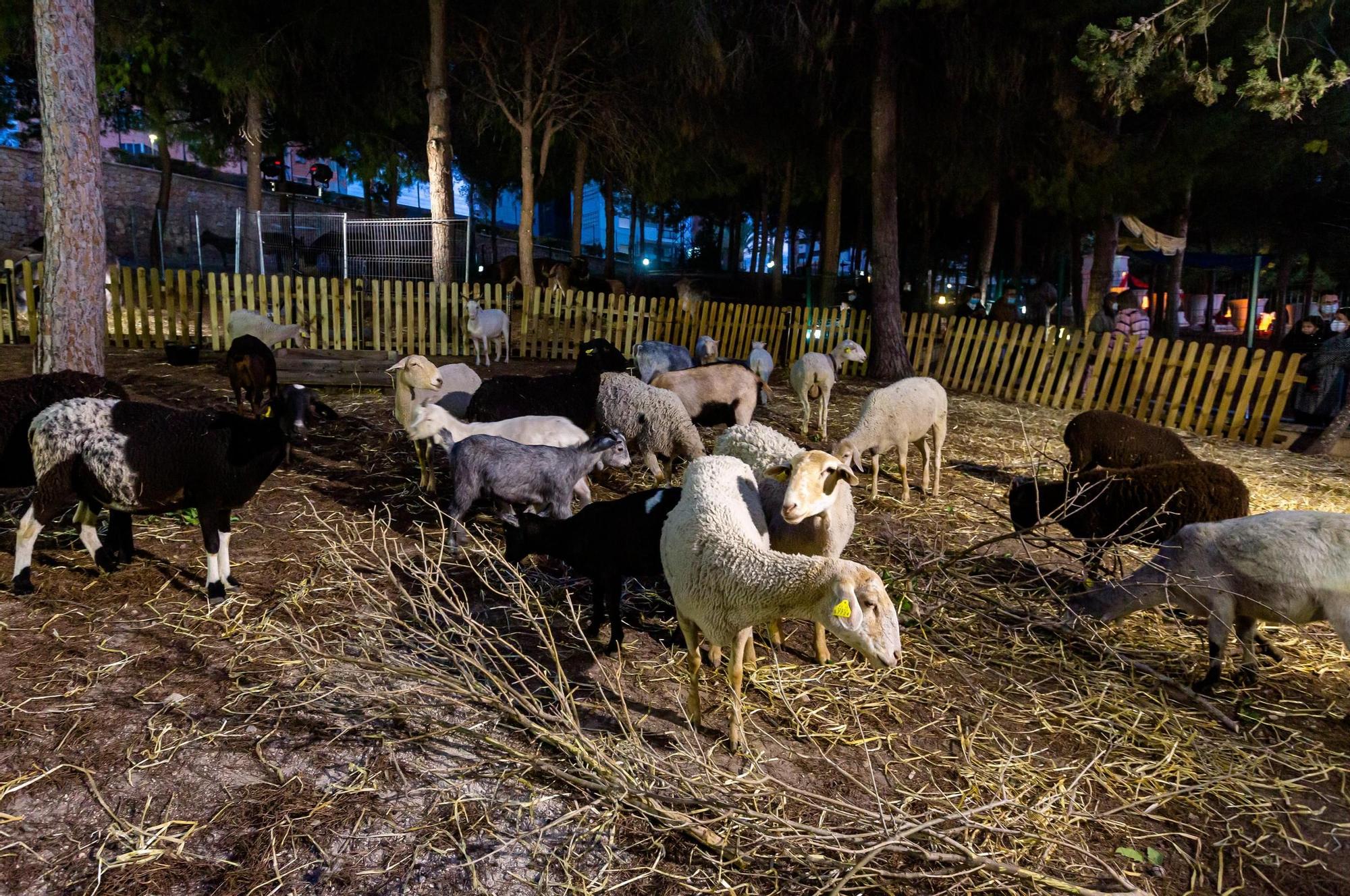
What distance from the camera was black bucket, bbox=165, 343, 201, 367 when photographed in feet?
38.5

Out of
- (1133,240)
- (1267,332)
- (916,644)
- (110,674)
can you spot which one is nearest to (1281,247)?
(1267,332)

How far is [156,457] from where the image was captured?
4.19 meters

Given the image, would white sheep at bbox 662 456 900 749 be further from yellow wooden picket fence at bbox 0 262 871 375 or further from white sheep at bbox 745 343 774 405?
yellow wooden picket fence at bbox 0 262 871 375

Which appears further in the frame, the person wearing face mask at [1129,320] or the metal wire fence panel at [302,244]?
the metal wire fence panel at [302,244]

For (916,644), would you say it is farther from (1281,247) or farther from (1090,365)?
(1281,247)

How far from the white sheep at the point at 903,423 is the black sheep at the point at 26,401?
226 inches

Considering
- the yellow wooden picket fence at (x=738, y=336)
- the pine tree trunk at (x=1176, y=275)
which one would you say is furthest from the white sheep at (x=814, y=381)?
the pine tree trunk at (x=1176, y=275)

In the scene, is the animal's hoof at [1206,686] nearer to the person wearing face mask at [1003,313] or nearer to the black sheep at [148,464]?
the black sheep at [148,464]

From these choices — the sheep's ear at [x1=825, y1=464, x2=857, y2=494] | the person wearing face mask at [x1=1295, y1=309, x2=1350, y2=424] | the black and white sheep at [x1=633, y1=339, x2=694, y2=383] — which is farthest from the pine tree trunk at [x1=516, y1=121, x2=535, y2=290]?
the person wearing face mask at [x1=1295, y1=309, x2=1350, y2=424]

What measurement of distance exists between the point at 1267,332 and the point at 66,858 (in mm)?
33112

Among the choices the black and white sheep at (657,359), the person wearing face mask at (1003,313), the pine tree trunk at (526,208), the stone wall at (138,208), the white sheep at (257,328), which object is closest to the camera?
the black and white sheep at (657,359)

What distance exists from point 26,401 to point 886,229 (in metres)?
12.8

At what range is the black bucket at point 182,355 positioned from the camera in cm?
1174

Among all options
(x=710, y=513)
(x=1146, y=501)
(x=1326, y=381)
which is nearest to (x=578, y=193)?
(x=1326, y=381)
